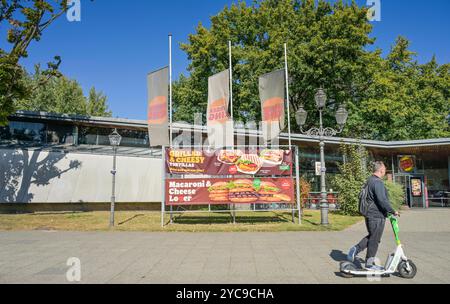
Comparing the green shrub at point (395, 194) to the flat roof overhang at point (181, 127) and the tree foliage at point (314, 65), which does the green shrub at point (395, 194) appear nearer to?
the flat roof overhang at point (181, 127)

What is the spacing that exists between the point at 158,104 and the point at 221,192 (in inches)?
246

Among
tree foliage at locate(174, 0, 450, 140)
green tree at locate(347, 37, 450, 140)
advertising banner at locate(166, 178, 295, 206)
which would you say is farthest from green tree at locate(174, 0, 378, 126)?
advertising banner at locate(166, 178, 295, 206)

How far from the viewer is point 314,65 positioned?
1148 inches

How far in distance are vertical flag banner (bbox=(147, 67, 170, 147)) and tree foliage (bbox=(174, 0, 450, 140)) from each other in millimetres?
12978

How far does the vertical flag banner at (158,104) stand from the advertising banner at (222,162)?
3.94 metres

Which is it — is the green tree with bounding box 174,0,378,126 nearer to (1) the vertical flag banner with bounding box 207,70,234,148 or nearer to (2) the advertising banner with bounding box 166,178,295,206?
(1) the vertical flag banner with bounding box 207,70,234,148

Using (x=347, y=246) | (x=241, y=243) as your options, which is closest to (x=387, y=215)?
(x=347, y=246)

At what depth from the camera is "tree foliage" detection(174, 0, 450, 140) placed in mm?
28719

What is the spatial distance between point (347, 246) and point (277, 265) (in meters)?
3.20

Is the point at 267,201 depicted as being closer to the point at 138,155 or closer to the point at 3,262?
the point at 3,262

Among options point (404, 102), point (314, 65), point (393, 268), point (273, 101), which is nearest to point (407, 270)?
point (393, 268)

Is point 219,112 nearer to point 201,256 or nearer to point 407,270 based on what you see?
point 201,256

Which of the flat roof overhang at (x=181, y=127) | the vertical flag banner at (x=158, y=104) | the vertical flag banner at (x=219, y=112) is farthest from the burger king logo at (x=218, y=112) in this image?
the flat roof overhang at (x=181, y=127)

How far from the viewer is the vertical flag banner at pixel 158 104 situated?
1659 centimetres
